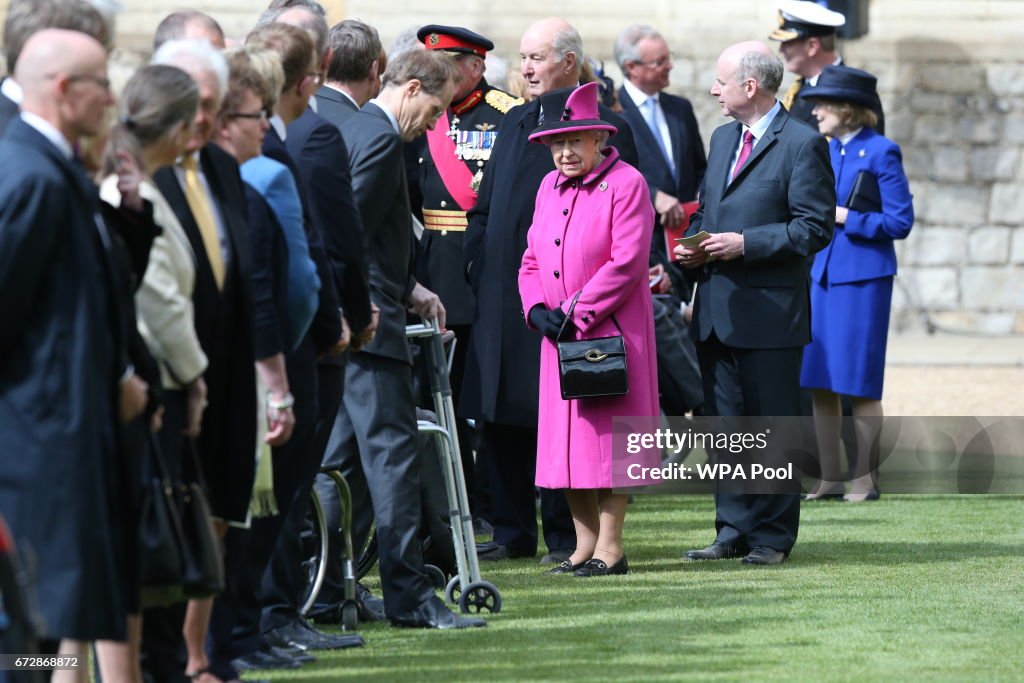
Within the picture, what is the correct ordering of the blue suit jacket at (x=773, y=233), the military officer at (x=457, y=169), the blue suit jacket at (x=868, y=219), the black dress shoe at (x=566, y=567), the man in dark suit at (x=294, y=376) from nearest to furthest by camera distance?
the man in dark suit at (x=294, y=376)
the black dress shoe at (x=566, y=567)
the blue suit jacket at (x=773, y=233)
the military officer at (x=457, y=169)
the blue suit jacket at (x=868, y=219)

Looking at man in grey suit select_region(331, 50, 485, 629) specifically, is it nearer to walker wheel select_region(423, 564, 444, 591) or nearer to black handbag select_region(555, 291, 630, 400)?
walker wheel select_region(423, 564, 444, 591)

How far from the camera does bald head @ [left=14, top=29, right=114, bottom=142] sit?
416cm

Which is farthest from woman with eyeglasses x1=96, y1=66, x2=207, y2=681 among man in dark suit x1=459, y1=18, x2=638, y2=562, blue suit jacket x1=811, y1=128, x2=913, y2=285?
blue suit jacket x1=811, y1=128, x2=913, y2=285

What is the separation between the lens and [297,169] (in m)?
5.54

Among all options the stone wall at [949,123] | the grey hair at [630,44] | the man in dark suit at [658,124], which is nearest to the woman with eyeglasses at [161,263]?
the man in dark suit at [658,124]

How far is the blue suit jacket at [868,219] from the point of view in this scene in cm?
1001

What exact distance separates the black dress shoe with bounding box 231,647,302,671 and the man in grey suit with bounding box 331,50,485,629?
0.71m

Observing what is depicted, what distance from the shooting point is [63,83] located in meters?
4.16

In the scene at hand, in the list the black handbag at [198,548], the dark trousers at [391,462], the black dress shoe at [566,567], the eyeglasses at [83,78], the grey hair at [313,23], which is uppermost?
the grey hair at [313,23]

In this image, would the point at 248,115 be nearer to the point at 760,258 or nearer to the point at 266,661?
the point at 266,661

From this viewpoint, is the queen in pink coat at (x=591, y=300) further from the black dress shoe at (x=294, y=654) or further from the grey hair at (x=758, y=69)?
the black dress shoe at (x=294, y=654)

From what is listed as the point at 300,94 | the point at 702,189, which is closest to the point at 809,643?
the point at 300,94

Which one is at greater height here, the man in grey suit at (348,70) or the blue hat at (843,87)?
the man in grey suit at (348,70)

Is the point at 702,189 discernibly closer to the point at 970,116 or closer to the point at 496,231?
the point at 496,231
